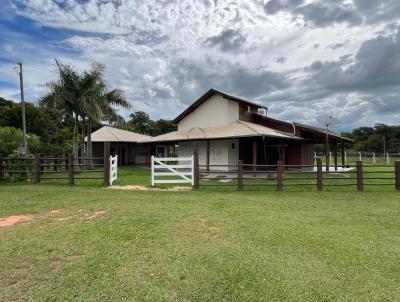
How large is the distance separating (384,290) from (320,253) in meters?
1.10

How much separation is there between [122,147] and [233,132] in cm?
1543

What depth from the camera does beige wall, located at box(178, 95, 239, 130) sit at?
69.8 feet

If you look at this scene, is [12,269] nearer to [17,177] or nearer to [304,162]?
[17,177]

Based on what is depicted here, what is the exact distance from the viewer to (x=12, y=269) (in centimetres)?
374

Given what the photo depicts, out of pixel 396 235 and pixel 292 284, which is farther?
pixel 396 235

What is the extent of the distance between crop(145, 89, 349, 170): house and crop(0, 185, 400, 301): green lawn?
1191cm

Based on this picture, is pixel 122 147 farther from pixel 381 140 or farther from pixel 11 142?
pixel 381 140

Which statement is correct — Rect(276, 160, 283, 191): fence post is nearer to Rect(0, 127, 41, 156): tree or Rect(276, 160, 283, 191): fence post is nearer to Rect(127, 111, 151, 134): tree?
Rect(0, 127, 41, 156): tree

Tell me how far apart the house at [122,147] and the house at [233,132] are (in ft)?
23.4

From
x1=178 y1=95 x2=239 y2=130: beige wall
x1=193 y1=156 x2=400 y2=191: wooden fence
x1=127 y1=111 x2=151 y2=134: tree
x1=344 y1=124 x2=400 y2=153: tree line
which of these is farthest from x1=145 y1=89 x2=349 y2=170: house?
x1=344 y1=124 x2=400 y2=153: tree line

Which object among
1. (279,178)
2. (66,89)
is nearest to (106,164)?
(279,178)

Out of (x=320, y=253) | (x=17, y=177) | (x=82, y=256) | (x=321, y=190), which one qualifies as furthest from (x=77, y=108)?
(x=320, y=253)

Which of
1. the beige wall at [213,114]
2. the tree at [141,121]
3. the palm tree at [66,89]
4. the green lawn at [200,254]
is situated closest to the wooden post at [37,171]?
the green lawn at [200,254]

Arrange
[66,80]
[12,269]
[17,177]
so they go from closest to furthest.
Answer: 1. [12,269]
2. [17,177]
3. [66,80]
